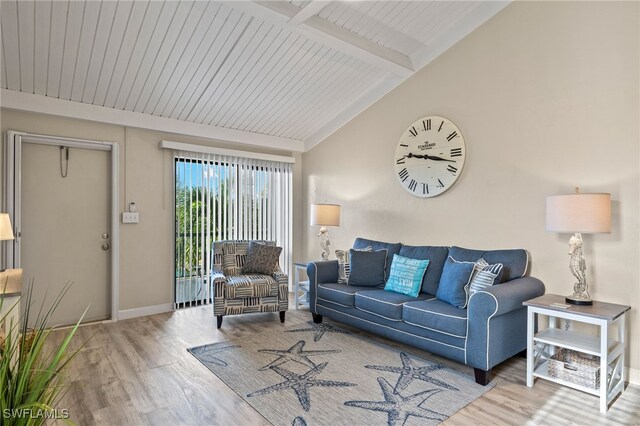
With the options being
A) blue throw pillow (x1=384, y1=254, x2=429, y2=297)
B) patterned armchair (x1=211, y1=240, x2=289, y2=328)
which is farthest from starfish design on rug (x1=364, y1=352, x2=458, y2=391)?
patterned armchair (x1=211, y1=240, x2=289, y2=328)

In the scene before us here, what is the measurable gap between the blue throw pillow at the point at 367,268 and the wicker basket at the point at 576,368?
1.68 metres

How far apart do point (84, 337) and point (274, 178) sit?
309cm

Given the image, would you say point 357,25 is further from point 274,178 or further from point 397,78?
point 274,178

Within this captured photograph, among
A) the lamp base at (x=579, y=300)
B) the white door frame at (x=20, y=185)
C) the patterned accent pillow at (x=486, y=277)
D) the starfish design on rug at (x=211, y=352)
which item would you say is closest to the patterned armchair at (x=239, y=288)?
the starfish design on rug at (x=211, y=352)

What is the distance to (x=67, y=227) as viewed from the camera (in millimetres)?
4012

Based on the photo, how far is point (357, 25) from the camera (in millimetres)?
3533

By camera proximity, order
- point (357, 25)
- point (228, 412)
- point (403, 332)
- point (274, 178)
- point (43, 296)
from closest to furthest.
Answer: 1. point (228, 412)
2. point (403, 332)
3. point (357, 25)
4. point (43, 296)
5. point (274, 178)

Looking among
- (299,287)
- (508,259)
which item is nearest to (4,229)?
(299,287)

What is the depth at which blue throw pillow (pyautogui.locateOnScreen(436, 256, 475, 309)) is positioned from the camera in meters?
3.01

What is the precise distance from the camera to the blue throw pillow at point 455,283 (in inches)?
119

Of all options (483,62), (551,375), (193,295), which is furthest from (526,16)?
(193,295)

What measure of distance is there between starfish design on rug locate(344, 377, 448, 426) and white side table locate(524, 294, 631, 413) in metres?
0.84

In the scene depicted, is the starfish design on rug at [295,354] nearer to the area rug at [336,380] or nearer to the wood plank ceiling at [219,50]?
the area rug at [336,380]

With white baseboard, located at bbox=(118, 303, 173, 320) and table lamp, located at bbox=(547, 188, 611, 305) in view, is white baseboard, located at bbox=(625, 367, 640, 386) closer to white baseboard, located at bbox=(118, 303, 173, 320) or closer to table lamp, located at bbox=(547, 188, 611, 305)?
table lamp, located at bbox=(547, 188, 611, 305)
